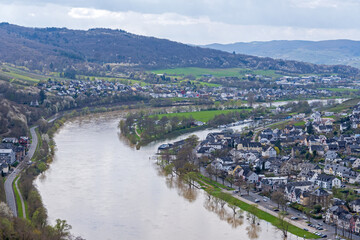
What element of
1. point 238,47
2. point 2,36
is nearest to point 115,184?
point 2,36

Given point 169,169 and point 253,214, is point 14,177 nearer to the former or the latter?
point 169,169

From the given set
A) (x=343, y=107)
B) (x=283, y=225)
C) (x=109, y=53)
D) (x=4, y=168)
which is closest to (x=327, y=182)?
(x=283, y=225)

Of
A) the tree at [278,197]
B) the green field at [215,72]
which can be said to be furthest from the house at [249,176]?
the green field at [215,72]

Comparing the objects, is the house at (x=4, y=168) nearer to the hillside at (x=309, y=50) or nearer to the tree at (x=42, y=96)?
the tree at (x=42, y=96)

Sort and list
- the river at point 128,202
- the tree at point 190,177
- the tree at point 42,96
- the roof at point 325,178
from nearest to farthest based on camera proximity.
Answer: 1. the river at point 128,202
2. the roof at point 325,178
3. the tree at point 190,177
4. the tree at point 42,96

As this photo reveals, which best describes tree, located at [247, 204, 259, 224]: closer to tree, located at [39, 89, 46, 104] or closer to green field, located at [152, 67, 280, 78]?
tree, located at [39, 89, 46, 104]

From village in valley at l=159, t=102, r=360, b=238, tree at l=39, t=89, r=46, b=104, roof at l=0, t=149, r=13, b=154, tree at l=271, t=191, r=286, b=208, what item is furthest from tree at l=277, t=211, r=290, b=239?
tree at l=39, t=89, r=46, b=104
